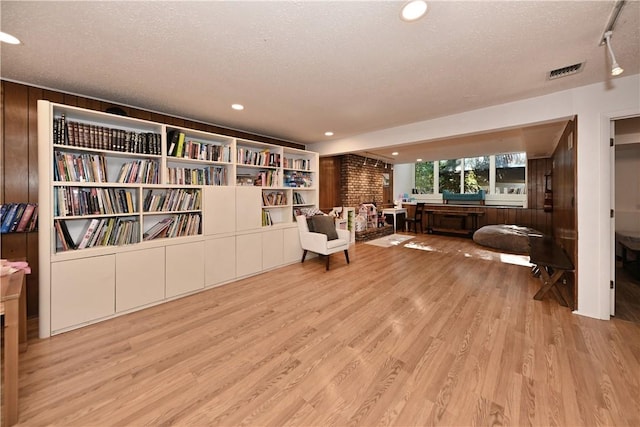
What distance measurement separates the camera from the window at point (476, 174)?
25.7 ft

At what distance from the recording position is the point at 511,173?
7441mm

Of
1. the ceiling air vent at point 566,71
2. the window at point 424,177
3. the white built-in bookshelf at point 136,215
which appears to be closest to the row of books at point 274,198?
the white built-in bookshelf at point 136,215

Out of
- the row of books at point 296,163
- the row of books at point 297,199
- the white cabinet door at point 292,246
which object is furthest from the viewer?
the row of books at point 297,199

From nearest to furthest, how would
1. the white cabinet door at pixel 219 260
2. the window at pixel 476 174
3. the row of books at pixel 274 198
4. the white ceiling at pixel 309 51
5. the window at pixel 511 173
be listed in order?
the white ceiling at pixel 309 51
the white cabinet door at pixel 219 260
the row of books at pixel 274 198
the window at pixel 511 173
the window at pixel 476 174

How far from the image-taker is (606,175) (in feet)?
7.98

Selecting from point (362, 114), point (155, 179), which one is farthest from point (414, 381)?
point (155, 179)

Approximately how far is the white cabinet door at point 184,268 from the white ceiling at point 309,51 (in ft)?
5.90

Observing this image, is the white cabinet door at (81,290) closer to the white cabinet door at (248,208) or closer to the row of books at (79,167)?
the row of books at (79,167)

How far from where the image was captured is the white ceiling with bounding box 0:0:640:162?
1511mm

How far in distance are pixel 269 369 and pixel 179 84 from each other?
2.76m

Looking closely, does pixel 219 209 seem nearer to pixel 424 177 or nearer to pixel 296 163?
pixel 296 163

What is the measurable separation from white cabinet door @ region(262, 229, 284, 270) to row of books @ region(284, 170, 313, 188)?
A: 0.95 meters

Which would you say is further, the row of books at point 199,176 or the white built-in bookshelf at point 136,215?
the row of books at point 199,176

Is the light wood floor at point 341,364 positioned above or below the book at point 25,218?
below
